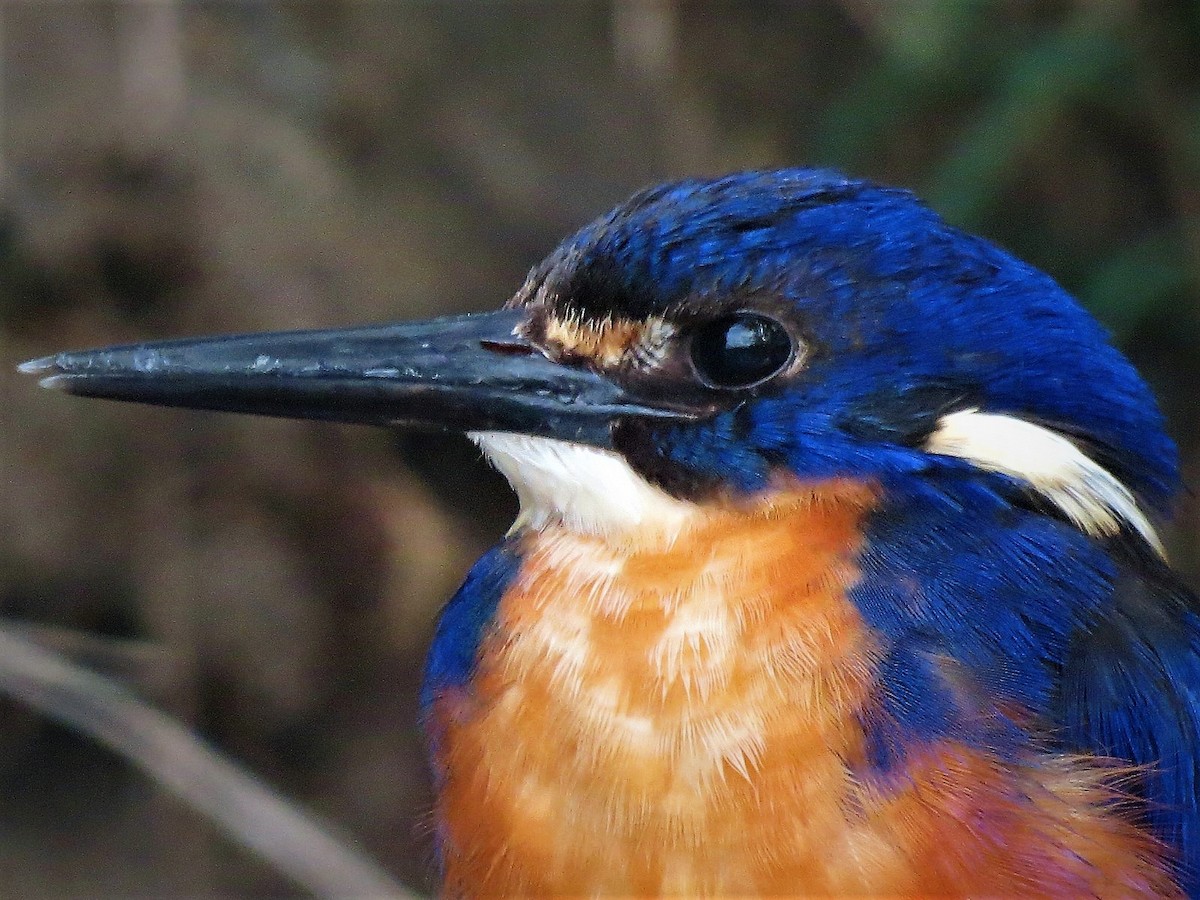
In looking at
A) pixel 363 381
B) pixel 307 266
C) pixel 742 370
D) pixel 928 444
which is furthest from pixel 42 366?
pixel 307 266

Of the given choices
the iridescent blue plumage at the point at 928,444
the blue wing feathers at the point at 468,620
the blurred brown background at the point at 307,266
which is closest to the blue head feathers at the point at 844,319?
the iridescent blue plumage at the point at 928,444

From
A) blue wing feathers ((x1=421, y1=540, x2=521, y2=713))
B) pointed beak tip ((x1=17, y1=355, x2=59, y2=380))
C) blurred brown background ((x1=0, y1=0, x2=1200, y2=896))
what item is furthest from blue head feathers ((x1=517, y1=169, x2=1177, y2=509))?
blurred brown background ((x1=0, y1=0, x2=1200, y2=896))

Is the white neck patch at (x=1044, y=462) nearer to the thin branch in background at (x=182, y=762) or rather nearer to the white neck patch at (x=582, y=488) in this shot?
the white neck patch at (x=582, y=488)

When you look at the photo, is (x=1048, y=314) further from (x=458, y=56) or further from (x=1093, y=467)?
(x=458, y=56)

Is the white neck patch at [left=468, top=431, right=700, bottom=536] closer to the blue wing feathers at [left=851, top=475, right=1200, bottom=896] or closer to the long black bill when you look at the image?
the long black bill

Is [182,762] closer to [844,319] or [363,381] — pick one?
[363,381]
